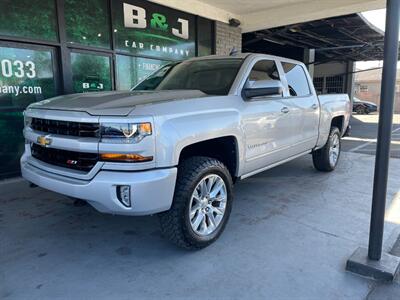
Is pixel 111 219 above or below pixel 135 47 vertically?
below

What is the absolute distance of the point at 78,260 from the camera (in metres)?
3.00

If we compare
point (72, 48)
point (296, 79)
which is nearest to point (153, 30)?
point (72, 48)

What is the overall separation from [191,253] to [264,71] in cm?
240

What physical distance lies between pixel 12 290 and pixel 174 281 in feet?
4.04

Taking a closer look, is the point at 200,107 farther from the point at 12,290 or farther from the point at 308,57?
the point at 308,57

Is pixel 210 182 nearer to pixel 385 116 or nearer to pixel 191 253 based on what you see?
pixel 191 253

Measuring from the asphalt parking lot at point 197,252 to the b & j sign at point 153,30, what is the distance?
4161 mm

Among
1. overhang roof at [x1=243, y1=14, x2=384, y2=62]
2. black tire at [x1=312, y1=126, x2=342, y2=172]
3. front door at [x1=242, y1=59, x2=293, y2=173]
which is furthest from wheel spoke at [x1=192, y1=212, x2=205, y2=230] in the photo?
overhang roof at [x1=243, y1=14, x2=384, y2=62]

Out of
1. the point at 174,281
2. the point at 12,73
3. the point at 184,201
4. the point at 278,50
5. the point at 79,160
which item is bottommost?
the point at 174,281

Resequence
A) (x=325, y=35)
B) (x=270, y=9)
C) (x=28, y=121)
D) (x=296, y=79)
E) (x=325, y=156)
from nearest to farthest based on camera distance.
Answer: (x=28, y=121)
(x=296, y=79)
(x=325, y=156)
(x=270, y=9)
(x=325, y=35)

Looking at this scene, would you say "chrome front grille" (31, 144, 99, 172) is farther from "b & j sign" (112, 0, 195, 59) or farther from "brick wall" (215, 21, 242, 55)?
"brick wall" (215, 21, 242, 55)

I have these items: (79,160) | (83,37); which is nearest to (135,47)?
(83,37)

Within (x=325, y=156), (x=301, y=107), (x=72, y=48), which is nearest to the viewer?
(x=301, y=107)

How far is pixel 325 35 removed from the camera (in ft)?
44.3
